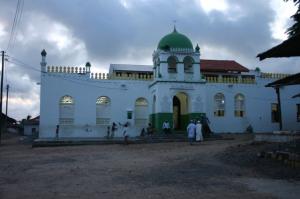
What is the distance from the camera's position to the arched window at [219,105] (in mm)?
31594

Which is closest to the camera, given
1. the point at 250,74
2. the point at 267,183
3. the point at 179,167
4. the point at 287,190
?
the point at 287,190

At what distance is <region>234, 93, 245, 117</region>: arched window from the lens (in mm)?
32094

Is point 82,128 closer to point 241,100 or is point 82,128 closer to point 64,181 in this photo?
point 241,100

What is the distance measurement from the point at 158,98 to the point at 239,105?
7601 mm

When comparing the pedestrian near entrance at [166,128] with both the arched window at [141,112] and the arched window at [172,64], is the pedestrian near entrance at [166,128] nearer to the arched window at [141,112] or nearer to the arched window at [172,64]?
the arched window at [141,112]

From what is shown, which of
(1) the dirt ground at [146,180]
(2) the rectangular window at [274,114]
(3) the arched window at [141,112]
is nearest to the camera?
(1) the dirt ground at [146,180]

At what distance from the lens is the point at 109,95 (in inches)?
1183

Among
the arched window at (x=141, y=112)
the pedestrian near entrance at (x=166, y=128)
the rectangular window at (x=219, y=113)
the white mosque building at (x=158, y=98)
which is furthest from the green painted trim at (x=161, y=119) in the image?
the rectangular window at (x=219, y=113)

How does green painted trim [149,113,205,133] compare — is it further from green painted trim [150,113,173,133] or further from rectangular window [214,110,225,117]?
rectangular window [214,110,225,117]

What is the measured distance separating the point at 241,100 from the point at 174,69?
660 cm

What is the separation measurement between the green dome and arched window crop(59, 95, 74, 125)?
7.64 m

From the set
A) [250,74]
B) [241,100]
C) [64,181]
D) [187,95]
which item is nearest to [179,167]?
[64,181]

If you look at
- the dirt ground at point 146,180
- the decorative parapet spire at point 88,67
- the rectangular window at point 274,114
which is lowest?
the dirt ground at point 146,180

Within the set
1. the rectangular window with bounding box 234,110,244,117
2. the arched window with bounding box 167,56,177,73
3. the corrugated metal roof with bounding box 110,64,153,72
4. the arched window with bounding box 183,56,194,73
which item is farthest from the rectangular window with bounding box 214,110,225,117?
the corrugated metal roof with bounding box 110,64,153,72
